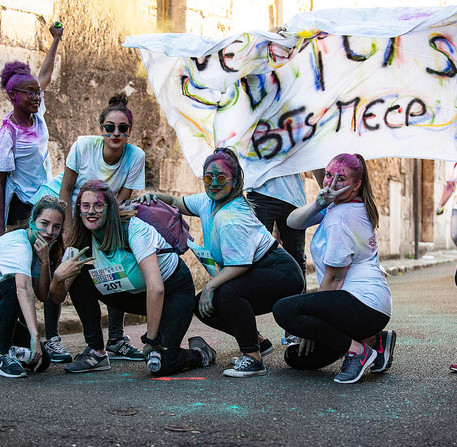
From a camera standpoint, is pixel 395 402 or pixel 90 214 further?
pixel 90 214

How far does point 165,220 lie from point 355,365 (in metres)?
1.29

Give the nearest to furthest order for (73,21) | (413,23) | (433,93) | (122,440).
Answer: (122,440), (413,23), (433,93), (73,21)

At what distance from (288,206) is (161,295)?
121 centimetres

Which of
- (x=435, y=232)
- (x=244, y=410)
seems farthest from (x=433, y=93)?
(x=435, y=232)

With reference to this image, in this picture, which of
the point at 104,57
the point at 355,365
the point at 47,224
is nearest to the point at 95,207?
the point at 47,224

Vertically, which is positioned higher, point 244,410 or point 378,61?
point 378,61

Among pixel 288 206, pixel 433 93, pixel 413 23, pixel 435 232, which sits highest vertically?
pixel 413 23

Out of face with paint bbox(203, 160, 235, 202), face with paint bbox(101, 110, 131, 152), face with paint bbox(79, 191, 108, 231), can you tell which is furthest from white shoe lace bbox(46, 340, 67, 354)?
face with paint bbox(203, 160, 235, 202)

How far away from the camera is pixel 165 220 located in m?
4.26

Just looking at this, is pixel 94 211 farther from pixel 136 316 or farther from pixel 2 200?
pixel 136 316

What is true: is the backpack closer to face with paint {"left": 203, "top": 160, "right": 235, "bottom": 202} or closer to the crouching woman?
the crouching woman

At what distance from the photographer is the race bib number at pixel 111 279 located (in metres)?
4.05

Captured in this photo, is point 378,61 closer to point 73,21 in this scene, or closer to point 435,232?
point 73,21

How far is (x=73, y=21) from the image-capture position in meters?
7.39
